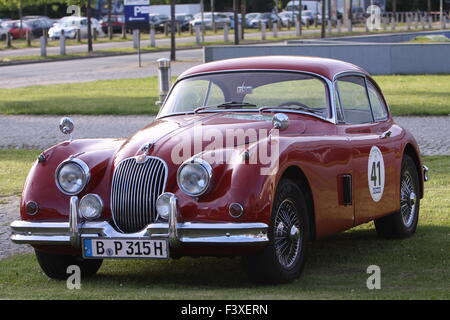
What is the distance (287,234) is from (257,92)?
1605mm

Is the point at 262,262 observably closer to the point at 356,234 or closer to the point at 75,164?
the point at 75,164

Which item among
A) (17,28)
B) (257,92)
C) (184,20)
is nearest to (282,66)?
(257,92)

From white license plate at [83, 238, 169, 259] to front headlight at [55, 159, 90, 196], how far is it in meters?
0.46

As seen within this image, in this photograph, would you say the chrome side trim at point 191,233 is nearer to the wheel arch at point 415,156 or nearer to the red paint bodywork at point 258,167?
the red paint bodywork at point 258,167

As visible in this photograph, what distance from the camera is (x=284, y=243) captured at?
7223 mm

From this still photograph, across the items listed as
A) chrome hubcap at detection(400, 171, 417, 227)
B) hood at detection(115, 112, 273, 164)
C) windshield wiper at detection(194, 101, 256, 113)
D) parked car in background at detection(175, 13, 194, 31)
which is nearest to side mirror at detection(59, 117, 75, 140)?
hood at detection(115, 112, 273, 164)

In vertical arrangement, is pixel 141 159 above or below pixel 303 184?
above

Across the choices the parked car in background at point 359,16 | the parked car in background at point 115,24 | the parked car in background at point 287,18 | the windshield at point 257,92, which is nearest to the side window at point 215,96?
the windshield at point 257,92

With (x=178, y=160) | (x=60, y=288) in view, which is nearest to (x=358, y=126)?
(x=178, y=160)

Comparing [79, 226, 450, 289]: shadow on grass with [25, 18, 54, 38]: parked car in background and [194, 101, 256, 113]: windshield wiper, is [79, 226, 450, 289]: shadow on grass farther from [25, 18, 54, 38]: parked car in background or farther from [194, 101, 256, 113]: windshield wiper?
[25, 18, 54, 38]: parked car in background

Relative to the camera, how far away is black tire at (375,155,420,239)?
29.8ft

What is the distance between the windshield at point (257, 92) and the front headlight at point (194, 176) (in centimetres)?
144

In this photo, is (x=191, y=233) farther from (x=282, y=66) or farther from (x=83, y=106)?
(x=83, y=106)

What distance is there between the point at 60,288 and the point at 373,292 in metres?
2.07
